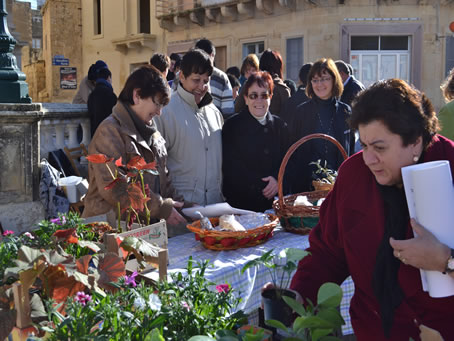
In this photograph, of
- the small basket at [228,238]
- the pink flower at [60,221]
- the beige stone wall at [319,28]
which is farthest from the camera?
the beige stone wall at [319,28]

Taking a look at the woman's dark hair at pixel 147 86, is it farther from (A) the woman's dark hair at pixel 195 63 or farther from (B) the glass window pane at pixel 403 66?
(B) the glass window pane at pixel 403 66

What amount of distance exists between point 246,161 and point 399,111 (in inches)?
77.7

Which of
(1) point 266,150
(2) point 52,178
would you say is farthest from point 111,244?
(2) point 52,178

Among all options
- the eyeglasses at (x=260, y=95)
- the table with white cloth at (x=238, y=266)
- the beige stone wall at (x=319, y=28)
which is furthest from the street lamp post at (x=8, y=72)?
the beige stone wall at (x=319, y=28)

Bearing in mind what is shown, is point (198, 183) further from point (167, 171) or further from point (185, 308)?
point (185, 308)

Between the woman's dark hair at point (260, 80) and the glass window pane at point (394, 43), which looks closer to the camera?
the woman's dark hair at point (260, 80)

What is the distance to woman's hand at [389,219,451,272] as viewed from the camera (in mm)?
1408

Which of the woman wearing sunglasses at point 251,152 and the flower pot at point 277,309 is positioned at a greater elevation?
the woman wearing sunglasses at point 251,152

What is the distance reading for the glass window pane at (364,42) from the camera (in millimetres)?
14812

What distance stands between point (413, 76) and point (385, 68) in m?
0.83

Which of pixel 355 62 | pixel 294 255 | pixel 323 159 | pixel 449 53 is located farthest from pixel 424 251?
pixel 449 53

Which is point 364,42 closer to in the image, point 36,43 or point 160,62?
point 160,62

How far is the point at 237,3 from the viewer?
16.3 m

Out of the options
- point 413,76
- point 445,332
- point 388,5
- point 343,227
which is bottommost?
point 445,332
